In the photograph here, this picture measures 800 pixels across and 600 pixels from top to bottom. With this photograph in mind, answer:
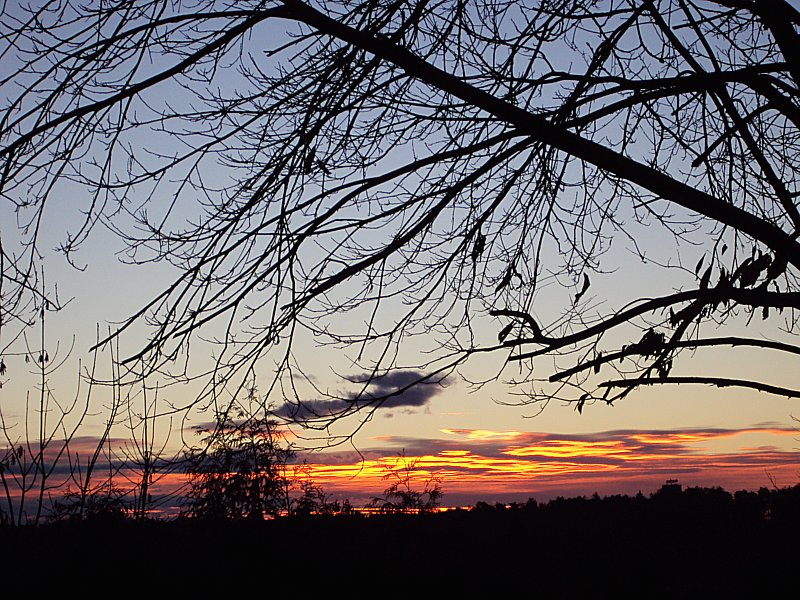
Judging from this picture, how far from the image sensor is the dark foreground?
16.5ft

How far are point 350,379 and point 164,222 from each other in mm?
1638

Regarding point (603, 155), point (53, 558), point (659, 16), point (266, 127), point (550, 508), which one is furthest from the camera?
point (550, 508)

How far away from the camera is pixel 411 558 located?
590 centimetres

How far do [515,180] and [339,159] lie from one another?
1566mm

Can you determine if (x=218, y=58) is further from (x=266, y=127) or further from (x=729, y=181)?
(x=729, y=181)

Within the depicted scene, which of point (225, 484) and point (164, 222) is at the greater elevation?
point (164, 222)

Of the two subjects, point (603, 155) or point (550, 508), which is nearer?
point (603, 155)

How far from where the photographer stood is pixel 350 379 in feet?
17.3

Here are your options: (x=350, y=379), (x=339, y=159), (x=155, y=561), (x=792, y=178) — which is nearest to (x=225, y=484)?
(x=155, y=561)

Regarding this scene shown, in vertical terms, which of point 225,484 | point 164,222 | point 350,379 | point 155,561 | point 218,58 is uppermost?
point 218,58

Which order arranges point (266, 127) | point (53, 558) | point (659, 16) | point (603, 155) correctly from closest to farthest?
point (603, 155)
point (53, 558)
point (266, 127)
point (659, 16)

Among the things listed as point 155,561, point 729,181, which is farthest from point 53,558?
point 729,181

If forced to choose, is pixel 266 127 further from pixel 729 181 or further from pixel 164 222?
pixel 729 181

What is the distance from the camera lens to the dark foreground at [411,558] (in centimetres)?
503
